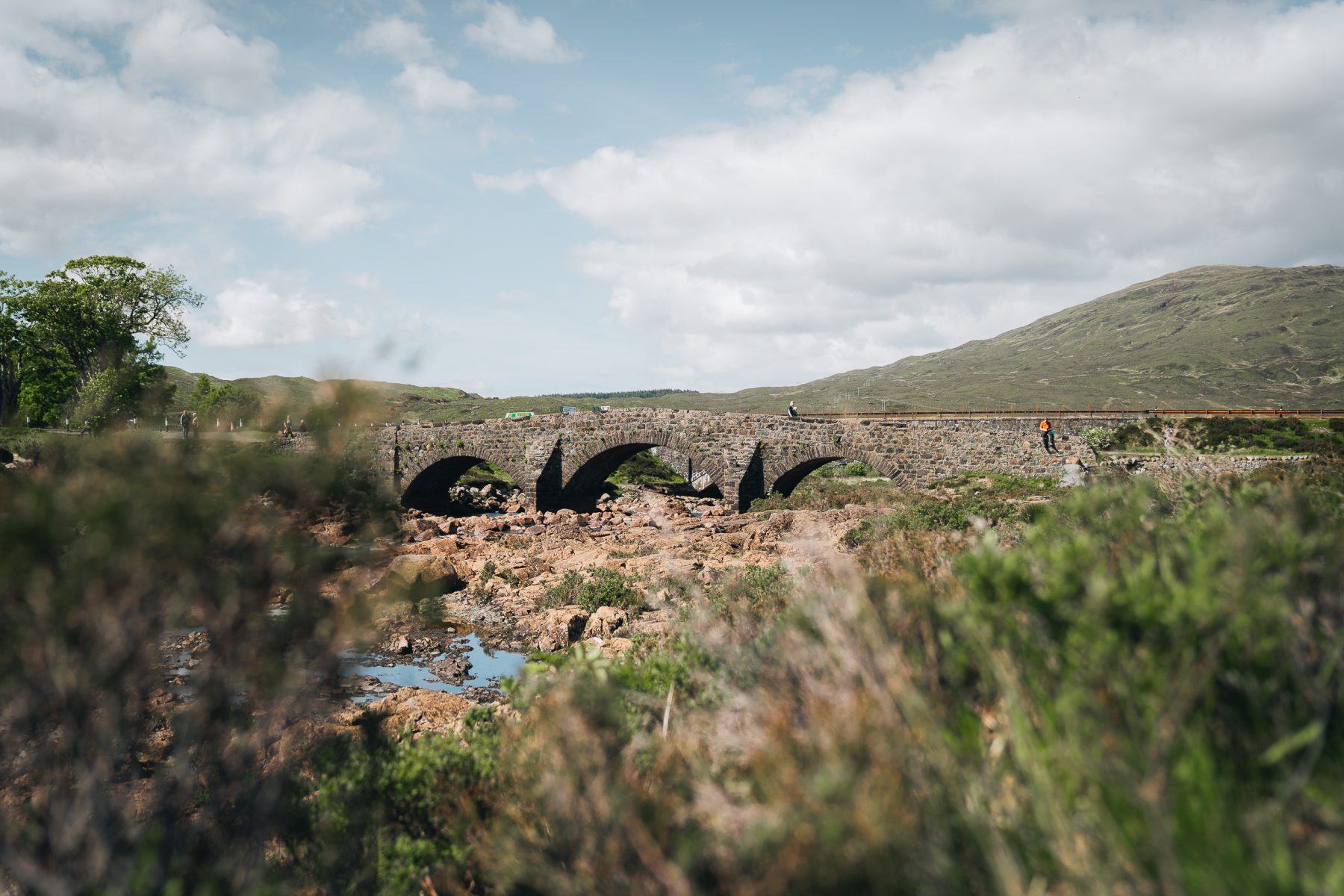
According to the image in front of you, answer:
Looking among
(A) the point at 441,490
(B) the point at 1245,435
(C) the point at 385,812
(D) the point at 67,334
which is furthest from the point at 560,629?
(D) the point at 67,334

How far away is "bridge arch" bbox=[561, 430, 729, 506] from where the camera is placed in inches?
864

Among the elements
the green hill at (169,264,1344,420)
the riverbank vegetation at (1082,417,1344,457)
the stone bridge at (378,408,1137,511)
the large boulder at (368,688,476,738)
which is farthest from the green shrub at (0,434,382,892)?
the green hill at (169,264,1344,420)

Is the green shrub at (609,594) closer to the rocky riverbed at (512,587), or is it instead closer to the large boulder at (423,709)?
the rocky riverbed at (512,587)

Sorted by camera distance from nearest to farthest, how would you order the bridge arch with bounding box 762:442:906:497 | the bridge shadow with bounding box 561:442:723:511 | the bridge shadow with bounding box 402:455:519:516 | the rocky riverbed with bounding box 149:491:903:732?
the rocky riverbed with bounding box 149:491:903:732 → the bridge arch with bounding box 762:442:906:497 → the bridge shadow with bounding box 561:442:723:511 → the bridge shadow with bounding box 402:455:519:516

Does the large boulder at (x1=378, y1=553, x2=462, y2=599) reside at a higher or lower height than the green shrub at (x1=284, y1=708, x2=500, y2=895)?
lower

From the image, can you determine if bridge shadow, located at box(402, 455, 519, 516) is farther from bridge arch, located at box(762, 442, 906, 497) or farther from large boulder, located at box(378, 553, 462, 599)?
large boulder, located at box(378, 553, 462, 599)

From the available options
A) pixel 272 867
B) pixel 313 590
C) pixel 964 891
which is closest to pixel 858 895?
pixel 964 891

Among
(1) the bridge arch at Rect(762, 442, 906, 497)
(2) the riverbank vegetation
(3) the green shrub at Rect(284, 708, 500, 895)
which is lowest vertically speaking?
(3) the green shrub at Rect(284, 708, 500, 895)

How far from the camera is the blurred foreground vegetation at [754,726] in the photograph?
1.97 meters

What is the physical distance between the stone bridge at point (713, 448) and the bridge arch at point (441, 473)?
0.04 metres

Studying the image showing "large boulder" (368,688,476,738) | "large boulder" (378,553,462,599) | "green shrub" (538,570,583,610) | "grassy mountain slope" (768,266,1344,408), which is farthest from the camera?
"grassy mountain slope" (768,266,1344,408)

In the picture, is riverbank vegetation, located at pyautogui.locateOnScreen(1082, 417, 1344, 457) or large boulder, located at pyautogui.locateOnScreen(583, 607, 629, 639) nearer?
large boulder, located at pyautogui.locateOnScreen(583, 607, 629, 639)

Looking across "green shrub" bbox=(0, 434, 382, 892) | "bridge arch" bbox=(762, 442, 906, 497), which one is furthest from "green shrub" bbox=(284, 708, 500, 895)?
"bridge arch" bbox=(762, 442, 906, 497)

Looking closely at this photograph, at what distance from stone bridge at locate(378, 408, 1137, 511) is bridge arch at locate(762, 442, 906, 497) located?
0.09 feet
